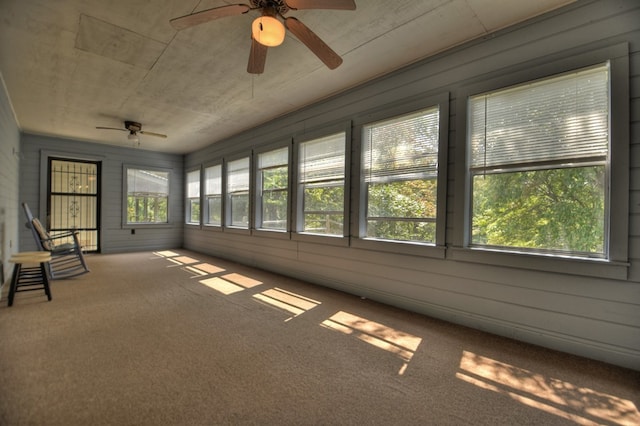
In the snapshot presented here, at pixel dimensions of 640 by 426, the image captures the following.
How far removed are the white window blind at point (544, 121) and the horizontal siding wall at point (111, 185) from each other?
25.2 feet

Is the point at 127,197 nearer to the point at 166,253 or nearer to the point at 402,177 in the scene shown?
the point at 166,253

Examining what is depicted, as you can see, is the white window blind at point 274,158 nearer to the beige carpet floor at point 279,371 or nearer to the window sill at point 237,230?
the window sill at point 237,230


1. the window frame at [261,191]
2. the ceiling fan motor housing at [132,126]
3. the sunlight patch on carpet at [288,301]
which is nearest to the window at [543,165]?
the sunlight patch on carpet at [288,301]

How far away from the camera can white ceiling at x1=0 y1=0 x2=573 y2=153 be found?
2.37 m

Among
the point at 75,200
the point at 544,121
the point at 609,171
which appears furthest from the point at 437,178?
the point at 75,200

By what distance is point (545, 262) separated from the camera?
233cm

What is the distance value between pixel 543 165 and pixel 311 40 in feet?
6.99

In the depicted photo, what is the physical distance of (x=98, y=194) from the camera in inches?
277

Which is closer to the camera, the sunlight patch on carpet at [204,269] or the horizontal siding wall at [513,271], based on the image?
the horizontal siding wall at [513,271]

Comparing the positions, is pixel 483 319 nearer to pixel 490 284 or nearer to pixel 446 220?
pixel 490 284

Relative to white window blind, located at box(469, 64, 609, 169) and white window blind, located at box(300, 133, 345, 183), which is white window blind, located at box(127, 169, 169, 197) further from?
white window blind, located at box(469, 64, 609, 169)

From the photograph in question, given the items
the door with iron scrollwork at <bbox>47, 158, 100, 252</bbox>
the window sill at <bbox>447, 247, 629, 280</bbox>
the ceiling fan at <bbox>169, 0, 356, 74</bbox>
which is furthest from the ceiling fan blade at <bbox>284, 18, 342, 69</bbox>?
the door with iron scrollwork at <bbox>47, 158, 100, 252</bbox>

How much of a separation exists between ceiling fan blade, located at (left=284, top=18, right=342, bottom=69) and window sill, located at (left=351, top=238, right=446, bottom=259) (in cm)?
195

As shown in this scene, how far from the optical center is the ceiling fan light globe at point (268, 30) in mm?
1863
